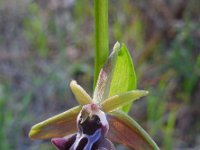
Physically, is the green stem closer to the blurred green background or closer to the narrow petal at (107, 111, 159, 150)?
the narrow petal at (107, 111, 159, 150)

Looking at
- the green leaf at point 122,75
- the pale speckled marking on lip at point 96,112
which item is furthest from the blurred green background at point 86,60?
the pale speckled marking on lip at point 96,112

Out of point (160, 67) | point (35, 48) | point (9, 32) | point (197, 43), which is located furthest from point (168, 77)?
point (9, 32)

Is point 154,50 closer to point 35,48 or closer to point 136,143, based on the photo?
point 35,48

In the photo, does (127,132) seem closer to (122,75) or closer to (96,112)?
(96,112)

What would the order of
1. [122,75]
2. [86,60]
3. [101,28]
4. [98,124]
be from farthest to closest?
[86,60]
[122,75]
[101,28]
[98,124]

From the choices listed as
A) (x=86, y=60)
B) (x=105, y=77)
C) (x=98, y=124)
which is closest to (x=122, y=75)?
(x=105, y=77)

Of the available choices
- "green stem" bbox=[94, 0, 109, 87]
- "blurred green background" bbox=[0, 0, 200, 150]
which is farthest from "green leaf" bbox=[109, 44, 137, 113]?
"blurred green background" bbox=[0, 0, 200, 150]

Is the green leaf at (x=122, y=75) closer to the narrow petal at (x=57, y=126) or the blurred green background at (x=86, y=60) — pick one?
the narrow petal at (x=57, y=126)
